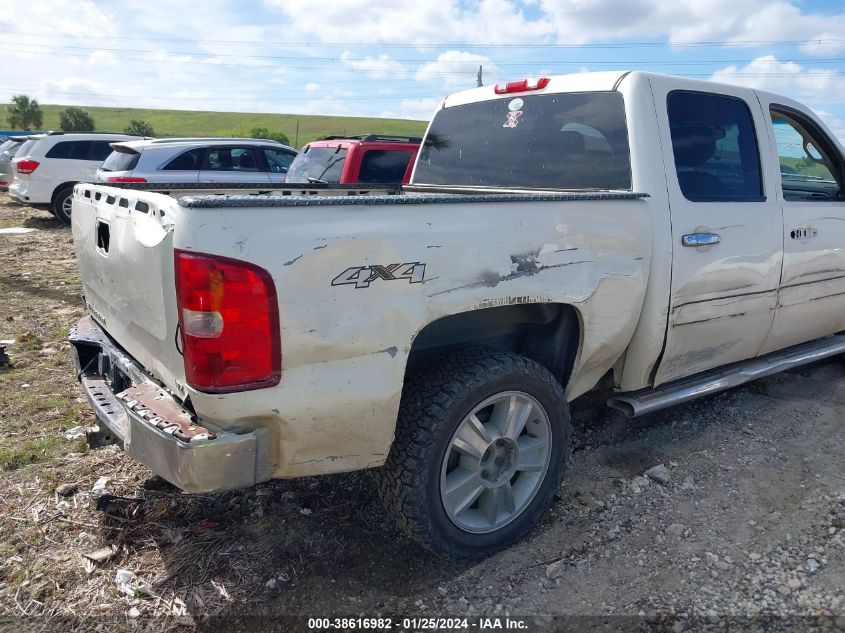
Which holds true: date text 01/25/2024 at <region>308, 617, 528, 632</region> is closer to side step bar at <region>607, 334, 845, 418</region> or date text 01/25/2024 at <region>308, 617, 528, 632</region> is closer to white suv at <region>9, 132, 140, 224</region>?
side step bar at <region>607, 334, 845, 418</region>

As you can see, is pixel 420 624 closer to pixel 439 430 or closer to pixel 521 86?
pixel 439 430

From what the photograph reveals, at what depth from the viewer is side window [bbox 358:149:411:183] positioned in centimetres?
832

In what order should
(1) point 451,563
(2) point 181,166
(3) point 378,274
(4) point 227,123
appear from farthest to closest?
(4) point 227,123 → (2) point 181,166 → (1) point 451,563 → (3) point 378,274

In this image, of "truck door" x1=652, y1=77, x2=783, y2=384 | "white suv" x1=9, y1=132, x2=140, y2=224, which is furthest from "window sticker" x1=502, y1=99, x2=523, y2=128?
"white suv" x1=9, y1=132, x2=140, y2=224

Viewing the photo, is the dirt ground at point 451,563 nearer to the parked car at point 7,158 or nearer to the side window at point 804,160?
the side window at point 804,160

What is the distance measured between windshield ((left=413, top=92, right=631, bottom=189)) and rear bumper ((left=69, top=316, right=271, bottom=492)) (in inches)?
85.0

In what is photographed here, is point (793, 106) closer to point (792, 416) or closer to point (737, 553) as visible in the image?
point (792, 416)

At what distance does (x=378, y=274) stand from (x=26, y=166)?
13.1 m

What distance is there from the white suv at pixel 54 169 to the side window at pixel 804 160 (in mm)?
12644

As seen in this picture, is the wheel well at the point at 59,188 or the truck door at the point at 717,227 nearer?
the truck door at the point at 717,227

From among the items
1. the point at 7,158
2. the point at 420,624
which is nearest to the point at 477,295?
the point at 420,624

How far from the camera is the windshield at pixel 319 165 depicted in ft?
27.4

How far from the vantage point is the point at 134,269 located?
Result: 2455 millimetres

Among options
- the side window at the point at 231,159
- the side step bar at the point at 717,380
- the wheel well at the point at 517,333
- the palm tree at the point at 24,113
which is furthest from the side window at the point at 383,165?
the palm tree at the point at 24,113
